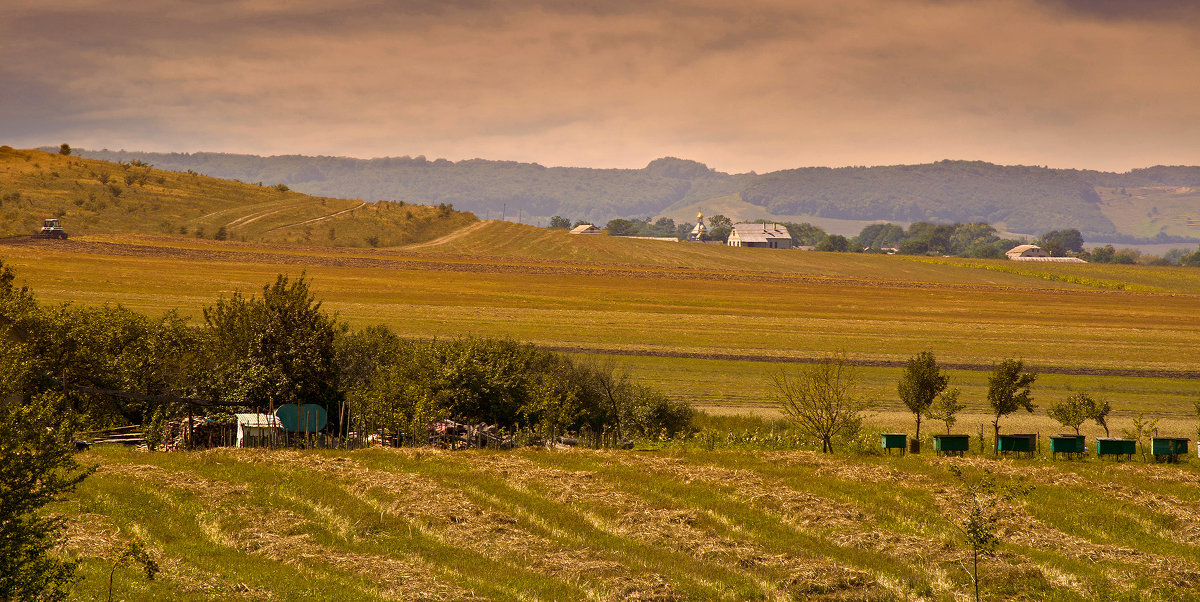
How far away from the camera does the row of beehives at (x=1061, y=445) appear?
4434 centimetres

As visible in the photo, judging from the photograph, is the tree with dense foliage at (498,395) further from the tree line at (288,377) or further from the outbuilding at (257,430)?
the outbuilding at (257,430)

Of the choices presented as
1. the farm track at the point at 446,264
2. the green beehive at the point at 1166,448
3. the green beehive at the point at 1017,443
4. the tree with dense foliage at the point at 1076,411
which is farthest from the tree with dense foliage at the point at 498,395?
the farm track at the point at 446,264

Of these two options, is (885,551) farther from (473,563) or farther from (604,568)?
(473,563)

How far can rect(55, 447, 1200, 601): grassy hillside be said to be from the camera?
23.8 meters

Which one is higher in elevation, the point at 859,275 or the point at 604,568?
the point at 859,275

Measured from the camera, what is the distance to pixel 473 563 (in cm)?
2533

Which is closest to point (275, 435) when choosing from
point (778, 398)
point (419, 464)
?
point (419, 464)

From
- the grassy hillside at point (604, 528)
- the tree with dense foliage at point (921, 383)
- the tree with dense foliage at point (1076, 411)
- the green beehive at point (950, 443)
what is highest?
the tree with dense foliage at point (921, 383)

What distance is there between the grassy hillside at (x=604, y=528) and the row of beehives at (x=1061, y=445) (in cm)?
385

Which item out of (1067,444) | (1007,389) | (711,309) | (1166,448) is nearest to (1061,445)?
(1067,444)

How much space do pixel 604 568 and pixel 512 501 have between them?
806 centimetres

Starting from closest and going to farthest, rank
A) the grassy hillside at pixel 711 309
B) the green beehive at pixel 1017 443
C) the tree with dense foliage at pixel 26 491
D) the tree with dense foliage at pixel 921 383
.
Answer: the tree with dense foliage at pixel 26 491 → the green beehive at pixel 1017 443 → the tree with dense foliage at pixel 921 383 → the grassy hillside at pixel 711 309

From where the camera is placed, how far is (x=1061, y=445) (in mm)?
44344

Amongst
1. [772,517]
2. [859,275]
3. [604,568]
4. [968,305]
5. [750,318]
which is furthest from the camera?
[859,275]
